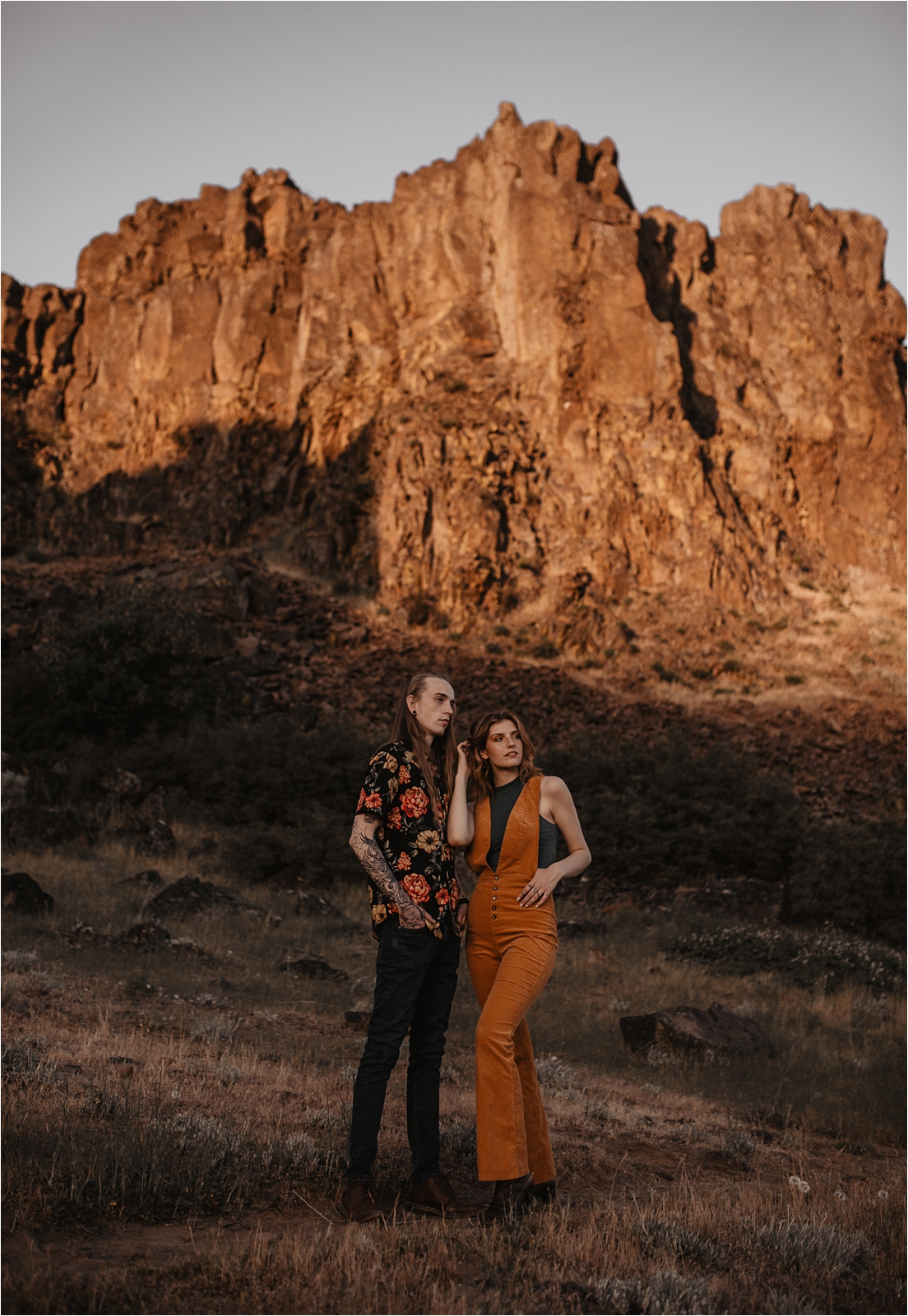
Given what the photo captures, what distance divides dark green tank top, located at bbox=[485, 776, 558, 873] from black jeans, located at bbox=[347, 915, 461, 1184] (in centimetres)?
34

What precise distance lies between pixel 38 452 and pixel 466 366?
24.6m

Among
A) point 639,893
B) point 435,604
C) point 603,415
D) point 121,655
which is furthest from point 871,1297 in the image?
point 603,415

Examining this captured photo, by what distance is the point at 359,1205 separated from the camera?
3.62 metres

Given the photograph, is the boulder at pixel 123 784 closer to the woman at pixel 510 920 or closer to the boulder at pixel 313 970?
the boulder at pixel 313 970

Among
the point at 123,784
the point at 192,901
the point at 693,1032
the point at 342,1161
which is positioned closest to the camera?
the point at 342,1161

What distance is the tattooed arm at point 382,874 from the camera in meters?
3.71

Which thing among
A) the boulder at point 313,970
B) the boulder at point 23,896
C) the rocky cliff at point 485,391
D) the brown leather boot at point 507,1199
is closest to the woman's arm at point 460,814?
the brown leather boot at point 507,1199

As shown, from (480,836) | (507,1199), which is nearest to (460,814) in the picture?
(480,836)

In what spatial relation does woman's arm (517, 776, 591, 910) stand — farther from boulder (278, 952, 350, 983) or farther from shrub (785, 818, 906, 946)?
shrub (785, 818, 906, 946)

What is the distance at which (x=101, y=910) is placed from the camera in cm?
1048

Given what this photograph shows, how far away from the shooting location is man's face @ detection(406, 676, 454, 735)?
400cm

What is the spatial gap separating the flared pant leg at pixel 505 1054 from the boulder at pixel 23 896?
24.9 feet

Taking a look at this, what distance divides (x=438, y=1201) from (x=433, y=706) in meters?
2.05

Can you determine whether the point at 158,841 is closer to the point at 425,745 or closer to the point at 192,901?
the point at 192,901
